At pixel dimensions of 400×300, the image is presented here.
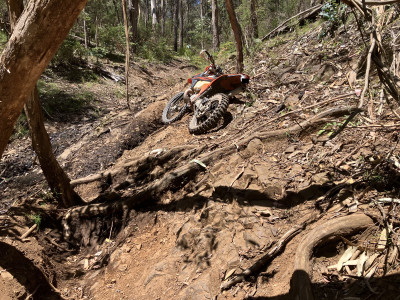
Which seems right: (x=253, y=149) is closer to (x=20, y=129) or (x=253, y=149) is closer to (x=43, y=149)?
(x=43, y=149)

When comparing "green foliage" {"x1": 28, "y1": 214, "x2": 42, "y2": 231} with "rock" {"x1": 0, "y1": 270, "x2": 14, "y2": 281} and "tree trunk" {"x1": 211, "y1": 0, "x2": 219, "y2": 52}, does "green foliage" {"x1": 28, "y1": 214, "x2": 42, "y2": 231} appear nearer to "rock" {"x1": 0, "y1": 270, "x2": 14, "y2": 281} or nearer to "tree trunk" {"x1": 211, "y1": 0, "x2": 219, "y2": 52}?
"rock" {"x1": 0, "y1": 270, "x2": 14, "y2": 281}

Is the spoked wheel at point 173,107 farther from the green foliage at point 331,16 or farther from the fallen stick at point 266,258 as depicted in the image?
the fallen stick at point 266,258

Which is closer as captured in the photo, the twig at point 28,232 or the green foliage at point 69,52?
the twig at point 28,232

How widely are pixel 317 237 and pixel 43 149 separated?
12.9 feet

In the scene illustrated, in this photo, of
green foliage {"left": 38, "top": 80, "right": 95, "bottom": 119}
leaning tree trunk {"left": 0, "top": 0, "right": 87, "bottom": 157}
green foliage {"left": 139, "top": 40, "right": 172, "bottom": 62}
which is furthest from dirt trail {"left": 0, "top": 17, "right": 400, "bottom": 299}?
green foliage {"left": 139, "top": 40, "right": 172, "bottom": 62}

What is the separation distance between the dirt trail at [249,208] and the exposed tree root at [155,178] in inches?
3.0

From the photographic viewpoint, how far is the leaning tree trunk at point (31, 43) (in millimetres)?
1794

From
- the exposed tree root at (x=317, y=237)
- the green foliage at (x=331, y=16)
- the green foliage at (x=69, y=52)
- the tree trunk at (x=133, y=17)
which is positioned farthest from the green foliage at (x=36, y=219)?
the tree trunk at (x=133, y=17)

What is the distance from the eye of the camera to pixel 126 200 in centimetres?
455

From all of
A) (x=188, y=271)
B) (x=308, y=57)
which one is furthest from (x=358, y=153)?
(x=308, y=57)

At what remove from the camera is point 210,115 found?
567 cm

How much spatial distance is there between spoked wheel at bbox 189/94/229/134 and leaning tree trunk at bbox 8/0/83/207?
263cm

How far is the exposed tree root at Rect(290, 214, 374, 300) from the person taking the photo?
223 cm

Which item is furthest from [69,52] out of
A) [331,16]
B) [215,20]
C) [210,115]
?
[331,16]
